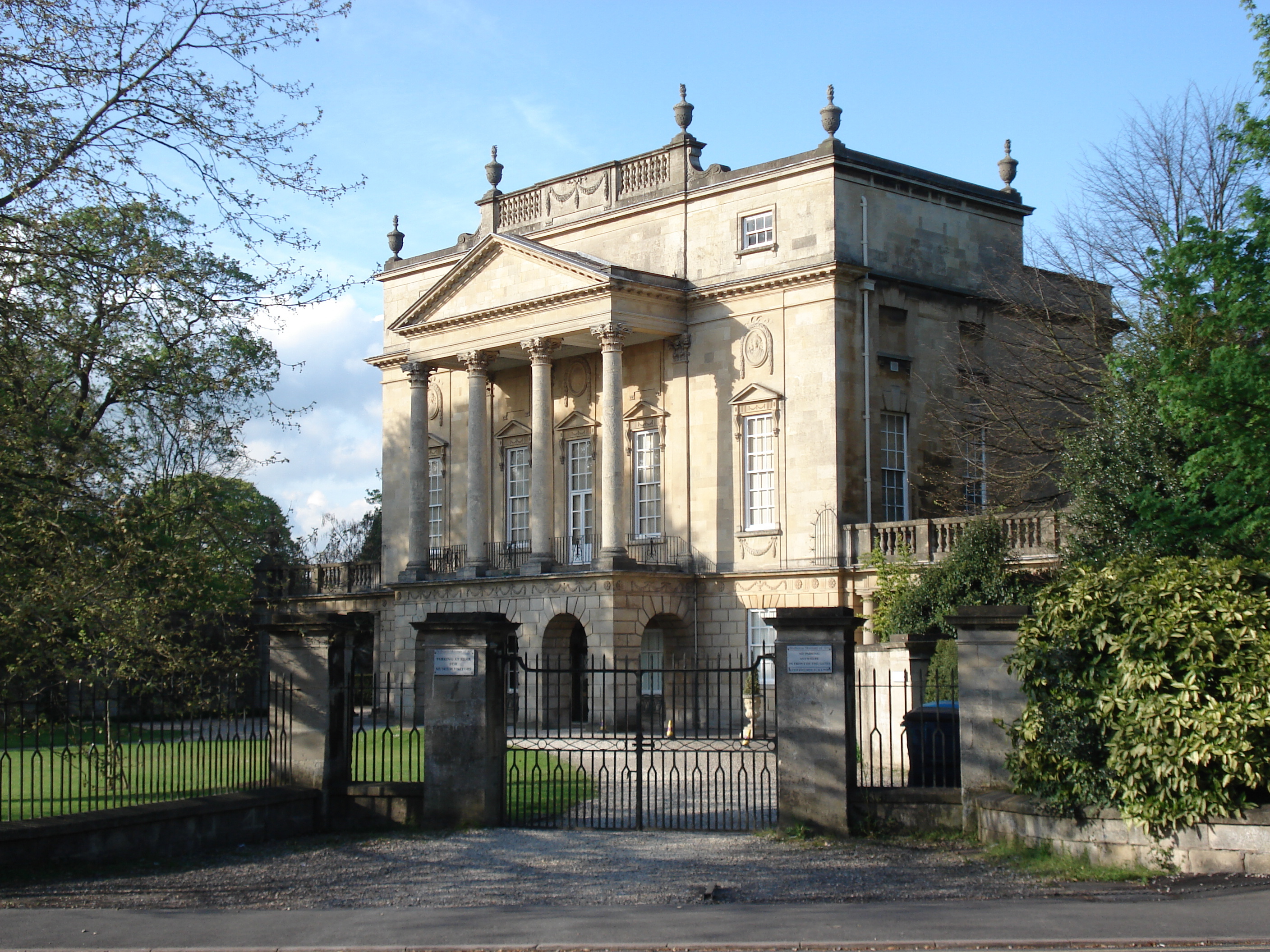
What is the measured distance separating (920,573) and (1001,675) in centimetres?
1689

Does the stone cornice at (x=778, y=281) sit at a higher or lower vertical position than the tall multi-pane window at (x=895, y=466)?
higher

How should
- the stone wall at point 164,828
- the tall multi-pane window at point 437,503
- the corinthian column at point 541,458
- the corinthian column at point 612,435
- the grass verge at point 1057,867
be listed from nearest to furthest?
the grass verge at point 1057,867
the stone wall at point 164,828
the corinthian column at point 612,435
the corinthian column at point 541,458
the tall multi-pane window at point 437,503

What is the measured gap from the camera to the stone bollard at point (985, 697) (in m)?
A: 15.2

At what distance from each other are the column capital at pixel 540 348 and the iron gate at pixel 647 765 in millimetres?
7988

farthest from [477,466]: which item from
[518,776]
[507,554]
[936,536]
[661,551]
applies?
[518,776]

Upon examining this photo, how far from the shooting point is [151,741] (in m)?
16.4

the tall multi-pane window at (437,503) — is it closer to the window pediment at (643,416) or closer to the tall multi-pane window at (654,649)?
the window pediment at (643,416)

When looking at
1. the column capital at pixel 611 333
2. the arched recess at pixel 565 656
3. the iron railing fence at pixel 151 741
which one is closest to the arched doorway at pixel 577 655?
the arched recess at pixel 565 656

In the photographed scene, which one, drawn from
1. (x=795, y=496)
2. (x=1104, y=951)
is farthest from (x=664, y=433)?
(x=1104, y=951)

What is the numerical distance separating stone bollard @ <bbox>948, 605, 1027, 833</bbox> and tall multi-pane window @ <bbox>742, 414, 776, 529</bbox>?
20947 millimetres

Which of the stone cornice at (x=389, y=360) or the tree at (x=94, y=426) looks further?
the stone cornice at (x=389, y=360)

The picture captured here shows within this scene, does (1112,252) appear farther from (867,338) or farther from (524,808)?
(524,808)

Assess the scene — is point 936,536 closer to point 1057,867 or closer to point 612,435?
point 612,435

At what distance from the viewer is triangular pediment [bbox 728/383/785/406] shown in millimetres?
36375
